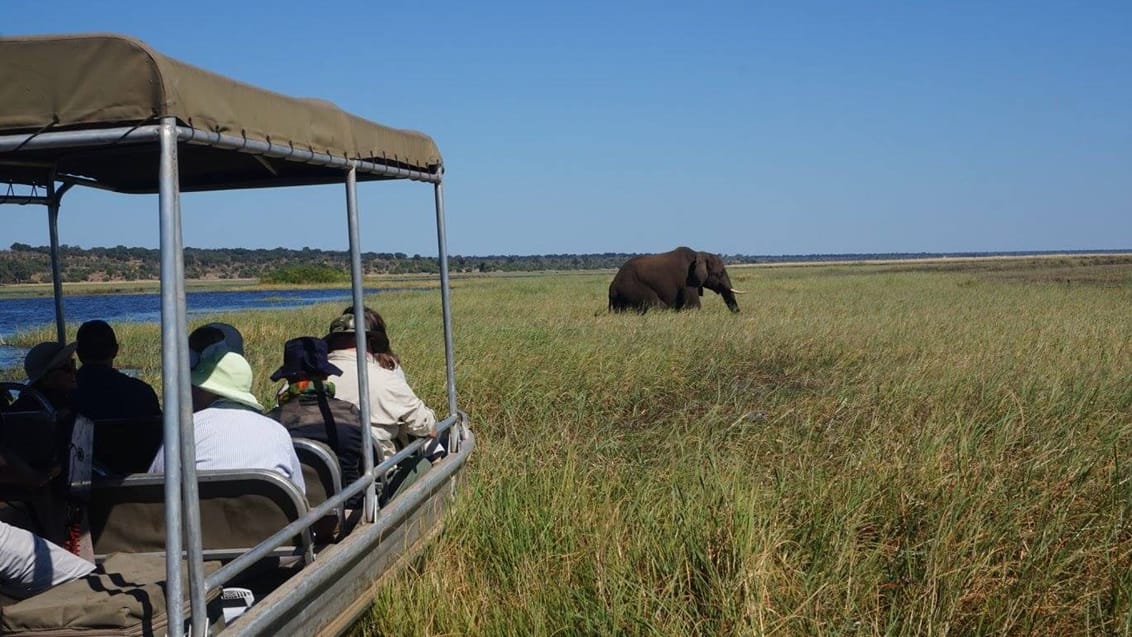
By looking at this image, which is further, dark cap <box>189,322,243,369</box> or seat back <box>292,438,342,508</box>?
dark cap <box>189,322,243,369</box>

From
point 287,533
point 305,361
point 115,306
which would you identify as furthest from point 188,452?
point 115,306

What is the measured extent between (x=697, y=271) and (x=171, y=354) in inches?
854

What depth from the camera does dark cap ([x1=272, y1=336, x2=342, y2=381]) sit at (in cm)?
512

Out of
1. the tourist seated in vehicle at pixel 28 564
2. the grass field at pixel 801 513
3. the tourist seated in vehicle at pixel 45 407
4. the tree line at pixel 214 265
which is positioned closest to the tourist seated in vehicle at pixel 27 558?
the tourist seated in vehicle at pixel 28 564

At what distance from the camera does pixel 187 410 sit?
3.07 meters

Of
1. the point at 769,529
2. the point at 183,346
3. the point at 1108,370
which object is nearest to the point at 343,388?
the point at 769,529

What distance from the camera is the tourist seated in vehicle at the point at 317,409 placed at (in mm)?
5109

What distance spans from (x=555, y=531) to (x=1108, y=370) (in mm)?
5831

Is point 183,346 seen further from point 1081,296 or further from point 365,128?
point 1081,296

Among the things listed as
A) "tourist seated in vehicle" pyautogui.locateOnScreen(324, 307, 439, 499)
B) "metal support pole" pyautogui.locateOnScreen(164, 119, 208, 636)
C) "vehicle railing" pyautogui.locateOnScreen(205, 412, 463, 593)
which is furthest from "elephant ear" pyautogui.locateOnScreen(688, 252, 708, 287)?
"metal support pole" pyautogui.locateOnScreen(164, 119, 208, 636)

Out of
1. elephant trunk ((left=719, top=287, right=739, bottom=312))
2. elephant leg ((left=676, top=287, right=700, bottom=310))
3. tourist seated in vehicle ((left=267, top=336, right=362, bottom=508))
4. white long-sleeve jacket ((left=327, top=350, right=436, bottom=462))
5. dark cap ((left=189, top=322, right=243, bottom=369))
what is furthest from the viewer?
elephant leg ((left=676, top=287, right=700, bottom=310))

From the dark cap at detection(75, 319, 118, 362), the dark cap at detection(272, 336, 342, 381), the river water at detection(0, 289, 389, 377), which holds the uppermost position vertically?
the dark cap at detection(75, 319, 118, 362)

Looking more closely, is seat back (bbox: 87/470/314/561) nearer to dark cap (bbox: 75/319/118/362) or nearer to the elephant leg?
dark cap (bbox: 75/319/118/362)

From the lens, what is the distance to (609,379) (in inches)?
418
